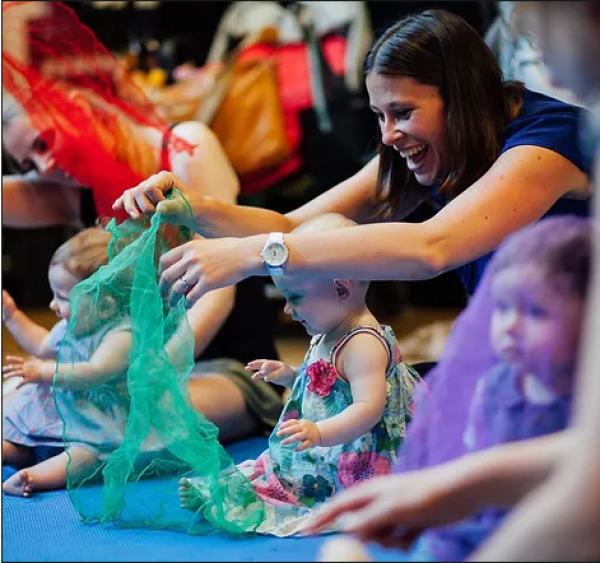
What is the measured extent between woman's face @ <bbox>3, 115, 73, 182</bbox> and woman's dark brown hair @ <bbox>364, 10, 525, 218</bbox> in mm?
854

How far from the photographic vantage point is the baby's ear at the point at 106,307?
1503 millimetres

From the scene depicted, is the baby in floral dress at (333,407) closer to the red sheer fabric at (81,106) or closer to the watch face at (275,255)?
the watch face at (275,255)

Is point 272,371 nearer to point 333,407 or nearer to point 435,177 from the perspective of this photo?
point 333,407

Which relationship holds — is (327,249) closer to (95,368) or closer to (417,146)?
(417,146)

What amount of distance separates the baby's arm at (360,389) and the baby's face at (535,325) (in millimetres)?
471

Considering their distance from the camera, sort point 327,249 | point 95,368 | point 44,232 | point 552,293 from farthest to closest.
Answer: point 44,232, point 95,368, point 327,249, point 552,293

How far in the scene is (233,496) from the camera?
1.39 meters

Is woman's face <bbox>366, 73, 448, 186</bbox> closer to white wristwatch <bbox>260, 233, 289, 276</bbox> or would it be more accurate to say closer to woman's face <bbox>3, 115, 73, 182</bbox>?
white wristwatch <bbox>260, 233, 289, 276</bbox>

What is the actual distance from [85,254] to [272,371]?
1.71ft

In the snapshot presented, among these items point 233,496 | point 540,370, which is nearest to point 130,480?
point 233,496

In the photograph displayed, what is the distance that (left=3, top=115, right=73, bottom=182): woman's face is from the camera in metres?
2.12

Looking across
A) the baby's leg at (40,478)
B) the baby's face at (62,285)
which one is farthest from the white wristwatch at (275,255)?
the baby's face at (62,285)

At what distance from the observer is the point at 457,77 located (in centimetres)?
149

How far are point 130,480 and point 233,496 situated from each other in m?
0.17
